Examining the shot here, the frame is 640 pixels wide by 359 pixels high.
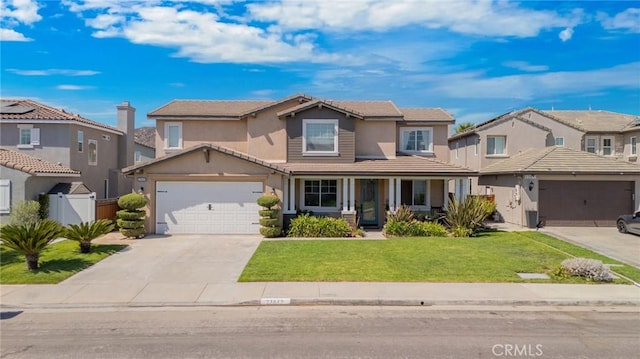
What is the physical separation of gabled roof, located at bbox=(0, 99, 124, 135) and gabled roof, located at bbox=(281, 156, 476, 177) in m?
11.8

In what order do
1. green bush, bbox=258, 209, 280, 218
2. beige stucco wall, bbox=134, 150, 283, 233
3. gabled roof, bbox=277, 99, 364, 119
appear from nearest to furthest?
1. green bush, bbox=258, 209, 280, 218
2. beige stucco wall, bbox=134, 150, 283, 233
3. gabled roof, bbox=277, 99, 364, 119

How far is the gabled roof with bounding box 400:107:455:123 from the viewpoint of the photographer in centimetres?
2206

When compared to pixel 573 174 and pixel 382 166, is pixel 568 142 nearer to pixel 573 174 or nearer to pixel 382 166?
pixel 573 174

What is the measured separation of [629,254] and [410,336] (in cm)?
1140

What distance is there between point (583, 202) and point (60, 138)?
26.3 meters

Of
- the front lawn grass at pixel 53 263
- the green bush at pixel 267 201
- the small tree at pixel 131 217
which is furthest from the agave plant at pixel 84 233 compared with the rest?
the green bush at pixel 267 201

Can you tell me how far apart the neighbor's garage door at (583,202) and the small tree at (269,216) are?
12.8 m

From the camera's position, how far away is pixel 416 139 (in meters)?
22.3

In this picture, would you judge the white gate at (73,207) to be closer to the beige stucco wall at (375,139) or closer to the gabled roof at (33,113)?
the gabled roof at (33,113)

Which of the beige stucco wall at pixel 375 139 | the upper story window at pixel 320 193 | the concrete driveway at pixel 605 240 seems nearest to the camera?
the concrete driveway at pixel 605 240

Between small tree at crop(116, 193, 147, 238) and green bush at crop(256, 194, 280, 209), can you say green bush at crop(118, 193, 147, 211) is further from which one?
green bush at crop(256, 194, 280, 209)

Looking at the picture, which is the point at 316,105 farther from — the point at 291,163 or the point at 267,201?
the point at 267,201

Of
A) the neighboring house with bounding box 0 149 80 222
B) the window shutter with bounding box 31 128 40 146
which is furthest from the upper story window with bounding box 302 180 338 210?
the window shutter with bounding box 31 128 40 146

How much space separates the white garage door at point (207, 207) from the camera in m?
17.8
